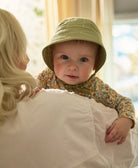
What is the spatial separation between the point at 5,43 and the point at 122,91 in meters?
2.08

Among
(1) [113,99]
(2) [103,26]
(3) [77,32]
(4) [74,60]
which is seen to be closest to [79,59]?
(4) [74,60]

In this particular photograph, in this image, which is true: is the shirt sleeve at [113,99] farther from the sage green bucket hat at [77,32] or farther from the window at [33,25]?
the window at [33,25]

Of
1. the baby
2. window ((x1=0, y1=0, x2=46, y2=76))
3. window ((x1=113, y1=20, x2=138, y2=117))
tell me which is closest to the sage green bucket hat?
the baby

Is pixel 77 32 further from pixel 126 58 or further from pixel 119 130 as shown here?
pixel 126 58

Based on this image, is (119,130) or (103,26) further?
(103,26)

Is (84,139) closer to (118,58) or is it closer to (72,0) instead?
(72,0)

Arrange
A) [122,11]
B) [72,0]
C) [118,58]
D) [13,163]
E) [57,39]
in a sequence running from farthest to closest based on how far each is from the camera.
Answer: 1. [118,58]
2. [122,11]
3. [72,0]
4. [57,39]
5. [13,163]

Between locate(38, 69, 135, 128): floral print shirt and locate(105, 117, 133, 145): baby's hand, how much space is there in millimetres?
102

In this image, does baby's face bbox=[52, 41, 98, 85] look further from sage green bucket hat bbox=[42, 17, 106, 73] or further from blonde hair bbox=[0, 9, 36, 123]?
blonde hair bbox=[0, 9, 36, 123]

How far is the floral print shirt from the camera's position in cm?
112

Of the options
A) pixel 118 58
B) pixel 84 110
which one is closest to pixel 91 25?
pixel 84 110

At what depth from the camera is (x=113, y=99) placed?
1.17m

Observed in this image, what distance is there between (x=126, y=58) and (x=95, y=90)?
4.77 ft

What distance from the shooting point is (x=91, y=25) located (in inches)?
48.4
